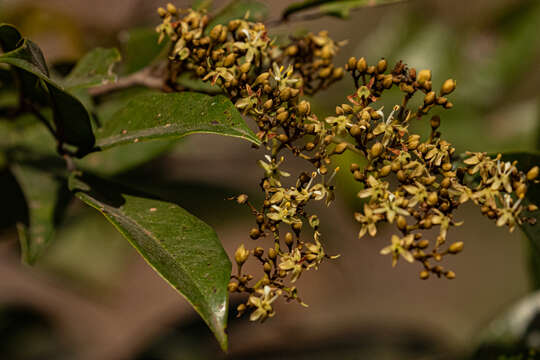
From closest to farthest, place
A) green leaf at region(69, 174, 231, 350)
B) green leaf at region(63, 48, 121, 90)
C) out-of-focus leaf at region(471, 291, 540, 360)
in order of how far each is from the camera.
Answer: green leaf at region(69, 174, 231, 350) < green leaf at region(63, 48, 121, 90) < out-of-focus leaf at region(471, 291, 540, 360)

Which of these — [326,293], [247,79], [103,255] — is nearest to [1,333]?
[103,255]

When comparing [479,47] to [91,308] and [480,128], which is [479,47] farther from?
[91,308]

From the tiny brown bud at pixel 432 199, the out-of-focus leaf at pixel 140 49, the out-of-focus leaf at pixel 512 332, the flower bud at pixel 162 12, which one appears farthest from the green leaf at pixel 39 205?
the out-of-focus leaf at pixel 512 332

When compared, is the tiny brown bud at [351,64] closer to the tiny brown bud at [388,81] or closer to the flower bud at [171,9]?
the tiny brown bud at [388,81]

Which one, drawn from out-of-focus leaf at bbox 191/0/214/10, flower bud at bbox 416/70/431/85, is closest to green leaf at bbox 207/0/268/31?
out-of-focus leaf at bbox 191/0/214/10

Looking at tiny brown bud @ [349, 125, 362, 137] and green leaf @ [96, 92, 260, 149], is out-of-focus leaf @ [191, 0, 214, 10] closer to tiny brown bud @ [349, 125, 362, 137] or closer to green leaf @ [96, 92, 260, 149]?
green leaf @ [96, 92, 260, 149]
